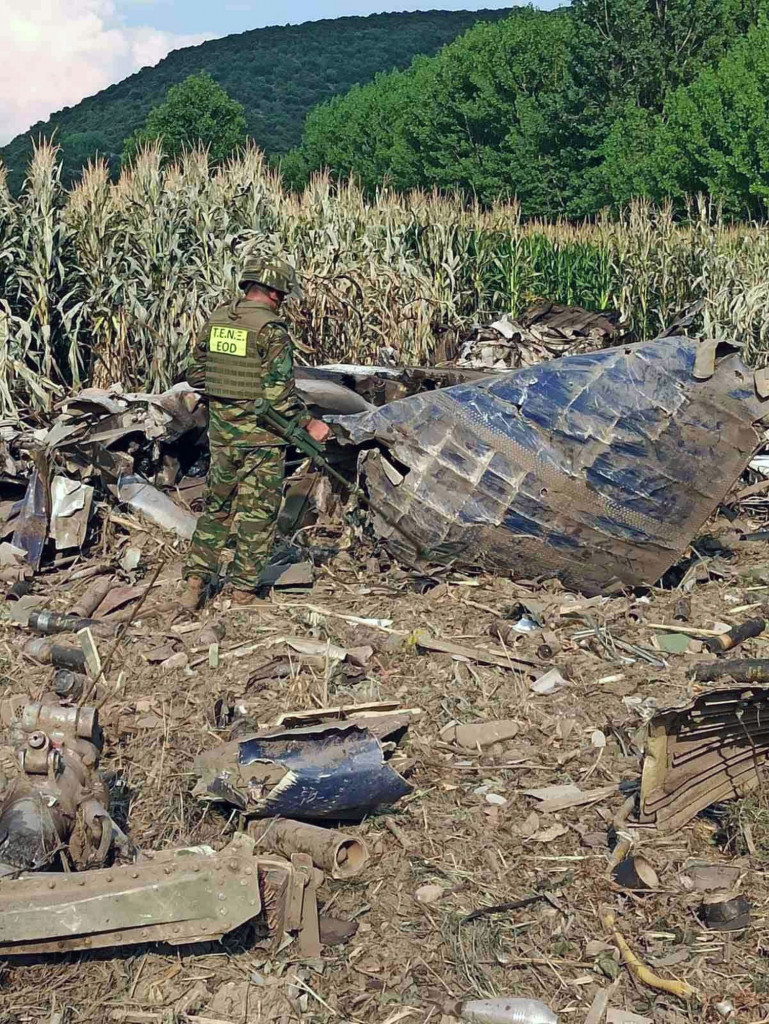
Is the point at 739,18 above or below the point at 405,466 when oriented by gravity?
above

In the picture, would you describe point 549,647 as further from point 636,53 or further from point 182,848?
point 636,53

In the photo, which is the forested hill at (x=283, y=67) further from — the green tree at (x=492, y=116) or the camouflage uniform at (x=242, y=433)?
the camouflage uniform at (x=242, y=433)

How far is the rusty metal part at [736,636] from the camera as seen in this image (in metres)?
6.02

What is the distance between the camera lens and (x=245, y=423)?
6328 mm

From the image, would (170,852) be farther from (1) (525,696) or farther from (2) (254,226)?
(2) (254,226)

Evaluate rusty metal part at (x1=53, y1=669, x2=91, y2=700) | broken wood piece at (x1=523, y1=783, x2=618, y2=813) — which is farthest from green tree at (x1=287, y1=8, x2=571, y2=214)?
broken wood piece at (x1=523, y1=783, x2=618, y2=813)

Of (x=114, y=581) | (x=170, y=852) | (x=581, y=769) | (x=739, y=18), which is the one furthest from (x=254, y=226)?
(x=739, y=18)

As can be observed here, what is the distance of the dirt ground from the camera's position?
3.34 m

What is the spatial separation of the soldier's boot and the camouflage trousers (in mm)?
35

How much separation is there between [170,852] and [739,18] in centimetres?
4948

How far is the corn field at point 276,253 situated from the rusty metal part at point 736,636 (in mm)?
5143

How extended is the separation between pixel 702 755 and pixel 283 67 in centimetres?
14401

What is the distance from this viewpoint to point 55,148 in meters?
9.50

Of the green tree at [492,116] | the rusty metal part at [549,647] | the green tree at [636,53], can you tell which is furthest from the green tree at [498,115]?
the rusty metal part at [549,647]
